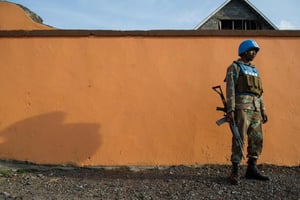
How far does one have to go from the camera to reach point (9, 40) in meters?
5.05

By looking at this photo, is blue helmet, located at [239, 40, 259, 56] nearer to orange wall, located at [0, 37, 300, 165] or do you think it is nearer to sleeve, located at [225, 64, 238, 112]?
sleeve, located at [225, 64, 238, 112]

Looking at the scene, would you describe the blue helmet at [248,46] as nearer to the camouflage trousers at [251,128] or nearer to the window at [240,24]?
the camouflage trousers at [251,128]

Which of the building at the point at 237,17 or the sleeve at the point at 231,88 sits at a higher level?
the building at the point at 237,17

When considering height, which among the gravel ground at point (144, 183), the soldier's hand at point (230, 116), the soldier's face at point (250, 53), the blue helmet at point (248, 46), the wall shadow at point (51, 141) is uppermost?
the blue helmet at point (248, 46)

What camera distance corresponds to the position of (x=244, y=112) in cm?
407

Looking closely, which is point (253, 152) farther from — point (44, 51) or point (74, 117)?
point (44, 51)

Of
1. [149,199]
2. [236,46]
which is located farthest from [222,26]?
[149,199]

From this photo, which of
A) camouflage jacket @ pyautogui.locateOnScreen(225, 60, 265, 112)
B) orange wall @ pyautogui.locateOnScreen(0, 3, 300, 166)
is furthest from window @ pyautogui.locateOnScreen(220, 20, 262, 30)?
camouflage jacket @ pyautogui.locateOnScreen(225, 60, 265, 112)

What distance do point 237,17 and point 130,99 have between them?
15.2m

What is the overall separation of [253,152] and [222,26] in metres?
15.9

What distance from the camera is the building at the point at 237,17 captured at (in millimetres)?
18531

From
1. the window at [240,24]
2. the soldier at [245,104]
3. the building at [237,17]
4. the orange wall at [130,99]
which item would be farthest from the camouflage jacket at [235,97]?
the window at [240,24]

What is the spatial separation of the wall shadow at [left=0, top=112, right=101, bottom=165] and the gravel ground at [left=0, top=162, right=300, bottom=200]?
7.6 inches

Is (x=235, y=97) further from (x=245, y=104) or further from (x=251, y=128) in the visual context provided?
(x=251, y=128)
